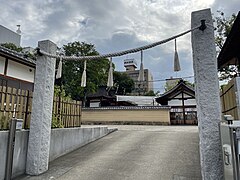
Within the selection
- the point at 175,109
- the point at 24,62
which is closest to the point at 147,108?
the point at 175,109

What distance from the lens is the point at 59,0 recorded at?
7.31m

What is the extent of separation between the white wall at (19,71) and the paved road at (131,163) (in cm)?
564

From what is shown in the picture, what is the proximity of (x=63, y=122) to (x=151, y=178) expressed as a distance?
11.5ft

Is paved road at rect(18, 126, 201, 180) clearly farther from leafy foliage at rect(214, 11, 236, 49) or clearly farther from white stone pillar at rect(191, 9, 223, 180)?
leafy foliage at rect(214, 11, 236, 49)

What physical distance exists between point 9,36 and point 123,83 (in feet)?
67.0

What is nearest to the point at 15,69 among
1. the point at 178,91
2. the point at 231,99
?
the point at 231,99

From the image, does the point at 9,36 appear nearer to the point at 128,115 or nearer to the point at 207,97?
the point at 128,115

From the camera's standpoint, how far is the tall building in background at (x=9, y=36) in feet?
64.5

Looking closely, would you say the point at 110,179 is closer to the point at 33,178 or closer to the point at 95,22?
the point at 33,178

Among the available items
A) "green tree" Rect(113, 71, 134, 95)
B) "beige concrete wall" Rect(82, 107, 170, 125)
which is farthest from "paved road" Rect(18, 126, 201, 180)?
"green tree" Rect(113, 71, 134, 95)

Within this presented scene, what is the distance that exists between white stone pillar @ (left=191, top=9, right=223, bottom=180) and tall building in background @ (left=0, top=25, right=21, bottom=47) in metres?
21.3

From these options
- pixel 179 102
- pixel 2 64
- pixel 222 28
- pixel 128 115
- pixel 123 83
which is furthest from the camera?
pixel 123 83

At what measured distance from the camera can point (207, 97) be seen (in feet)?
10.7

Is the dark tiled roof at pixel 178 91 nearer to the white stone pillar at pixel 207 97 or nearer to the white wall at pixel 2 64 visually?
the white wall at pixel 2 64
